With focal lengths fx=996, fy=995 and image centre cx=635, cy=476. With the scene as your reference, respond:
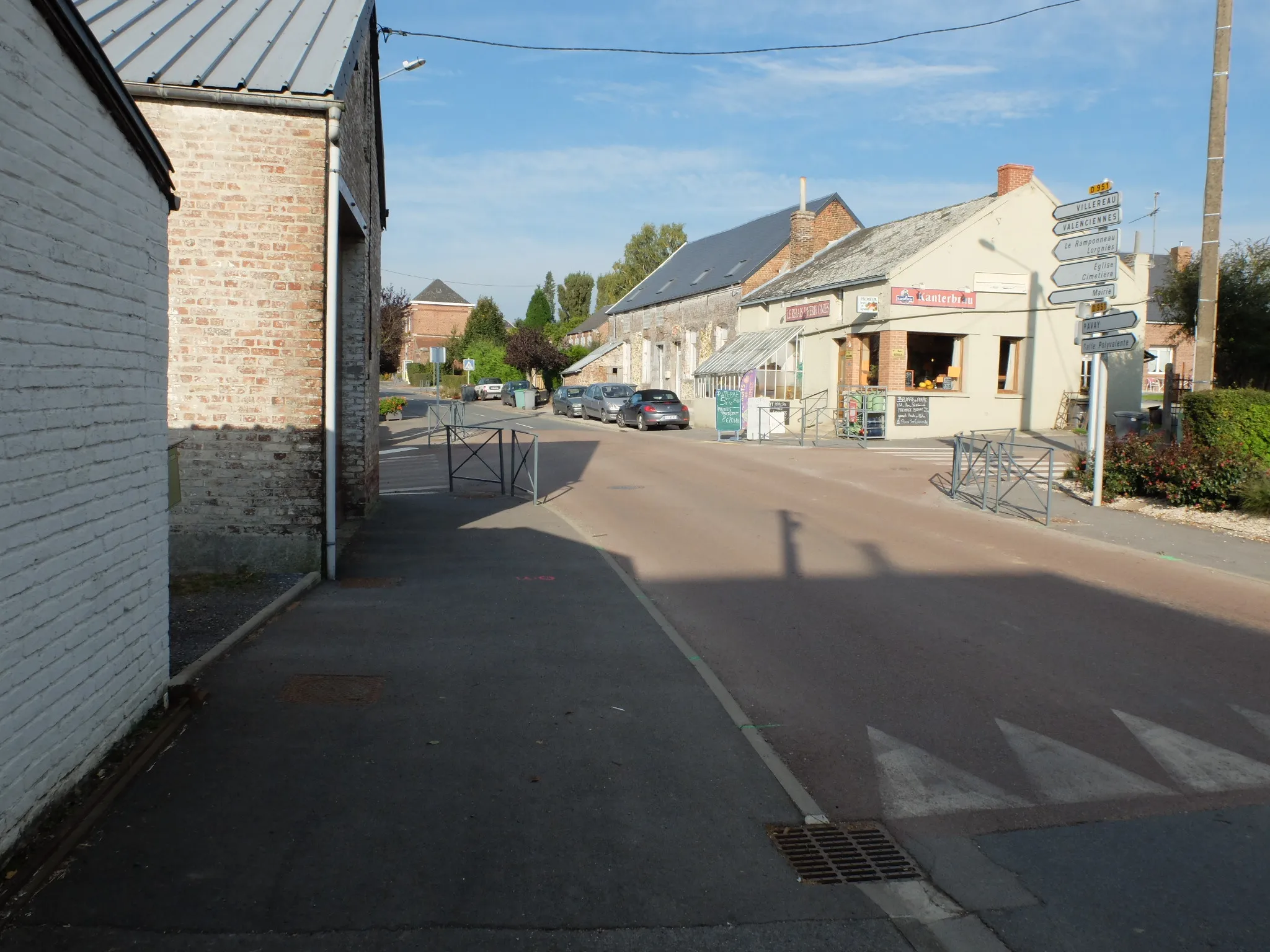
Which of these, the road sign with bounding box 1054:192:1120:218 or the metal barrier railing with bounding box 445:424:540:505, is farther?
the metal barrier railing with bounding box 445:424:540:505

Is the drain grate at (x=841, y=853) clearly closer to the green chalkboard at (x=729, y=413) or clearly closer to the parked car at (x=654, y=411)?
the green chalkboard at (x=729, y=413)

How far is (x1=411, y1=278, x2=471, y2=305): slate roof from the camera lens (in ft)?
336

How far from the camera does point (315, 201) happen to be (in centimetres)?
923

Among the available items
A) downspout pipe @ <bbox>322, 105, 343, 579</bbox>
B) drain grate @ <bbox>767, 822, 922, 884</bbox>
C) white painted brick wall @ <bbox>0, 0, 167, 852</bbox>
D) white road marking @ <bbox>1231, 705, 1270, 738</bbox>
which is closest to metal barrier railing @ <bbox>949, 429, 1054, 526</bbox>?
white road marking @ <bbox>1231, 705, 1270, 738</bbox>

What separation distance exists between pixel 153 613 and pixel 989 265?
1057 inches

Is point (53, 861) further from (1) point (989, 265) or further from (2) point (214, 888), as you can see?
(1) point (989, 265)

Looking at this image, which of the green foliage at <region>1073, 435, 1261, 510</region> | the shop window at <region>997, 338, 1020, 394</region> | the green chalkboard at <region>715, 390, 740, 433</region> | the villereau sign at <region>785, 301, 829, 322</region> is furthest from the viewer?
the villereau sign at <region>785, 301, 829, 322</region>

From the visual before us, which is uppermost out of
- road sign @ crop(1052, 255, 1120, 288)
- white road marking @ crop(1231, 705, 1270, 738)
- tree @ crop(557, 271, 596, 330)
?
tree @ crop(557, 271, 596, 330)

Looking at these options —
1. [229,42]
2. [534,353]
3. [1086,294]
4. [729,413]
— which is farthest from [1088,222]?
[534,353]

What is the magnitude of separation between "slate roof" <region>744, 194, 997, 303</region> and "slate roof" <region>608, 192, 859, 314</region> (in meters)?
2.60

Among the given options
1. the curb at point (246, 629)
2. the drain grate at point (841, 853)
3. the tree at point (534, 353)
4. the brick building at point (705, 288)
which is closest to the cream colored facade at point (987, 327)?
the brick building at point (705, 288)

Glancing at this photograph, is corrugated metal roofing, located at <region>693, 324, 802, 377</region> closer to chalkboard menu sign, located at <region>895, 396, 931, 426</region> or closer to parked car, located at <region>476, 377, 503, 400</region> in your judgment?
chalkboard menu sign, located at <region>895, 396, 931, 426</region>

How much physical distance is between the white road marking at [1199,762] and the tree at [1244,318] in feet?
68.3

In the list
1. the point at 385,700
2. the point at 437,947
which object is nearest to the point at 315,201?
the point at 385,700
